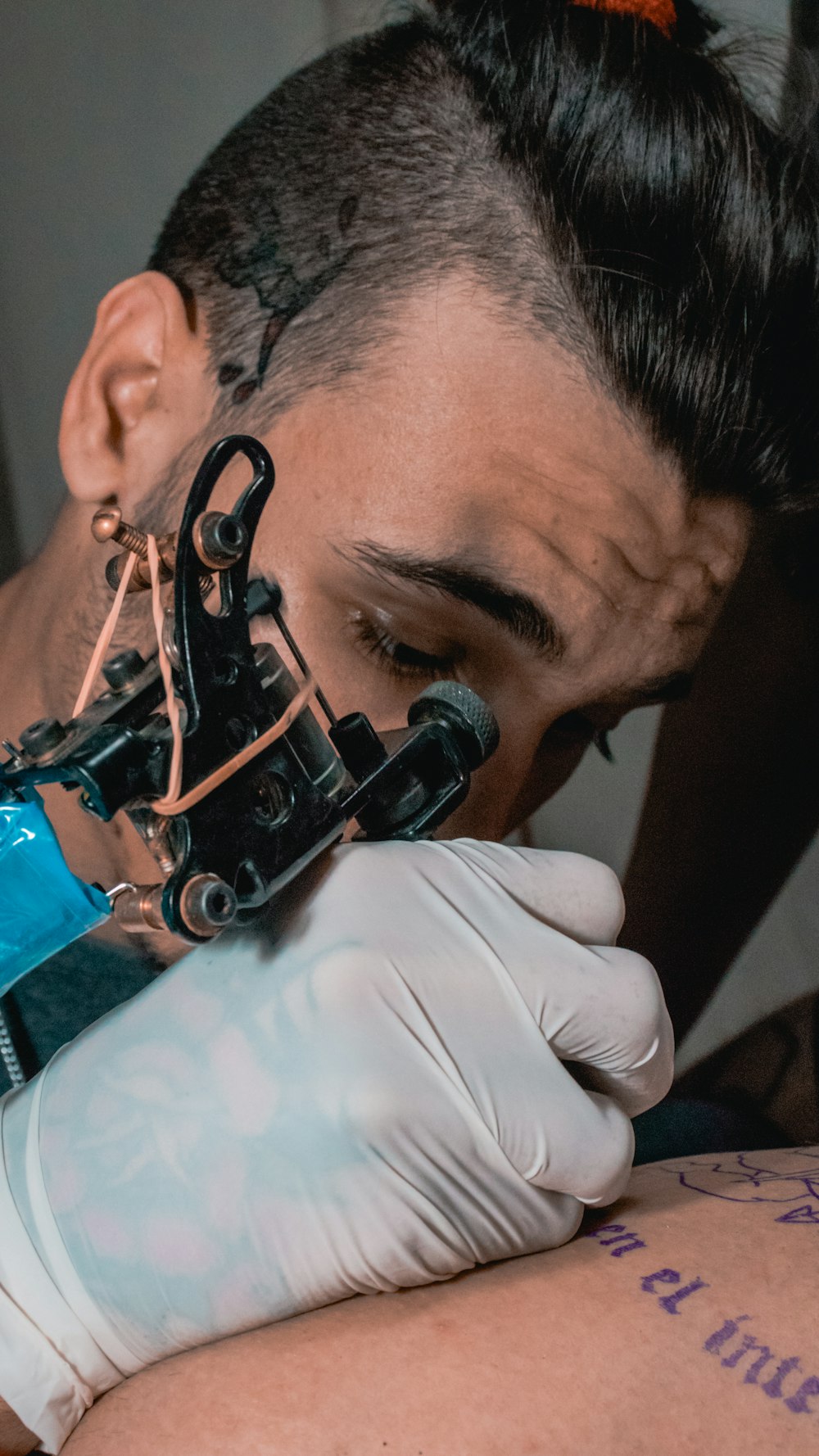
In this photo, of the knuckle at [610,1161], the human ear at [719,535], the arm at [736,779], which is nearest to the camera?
the knuckle at [610,1161]

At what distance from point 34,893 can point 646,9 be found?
37.7 inches

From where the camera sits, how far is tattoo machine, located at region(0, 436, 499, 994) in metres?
0.49

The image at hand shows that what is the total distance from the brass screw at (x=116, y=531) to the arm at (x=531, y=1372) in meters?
0.43

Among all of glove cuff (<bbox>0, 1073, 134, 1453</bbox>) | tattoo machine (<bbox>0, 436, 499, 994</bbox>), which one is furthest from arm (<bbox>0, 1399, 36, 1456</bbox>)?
tattoo machine (<bbox>0, 436, 499, 994</bbox>)

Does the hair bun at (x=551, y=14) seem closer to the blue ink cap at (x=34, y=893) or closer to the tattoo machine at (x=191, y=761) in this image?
the tattoo machine at (x=191, y=761)

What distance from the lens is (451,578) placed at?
2.71 feet

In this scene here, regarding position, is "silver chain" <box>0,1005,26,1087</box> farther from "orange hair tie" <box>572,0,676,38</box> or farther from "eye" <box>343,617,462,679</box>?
"orange hair tie" <box>572,0,676,38</box>

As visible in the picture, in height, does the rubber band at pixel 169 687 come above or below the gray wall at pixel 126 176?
below

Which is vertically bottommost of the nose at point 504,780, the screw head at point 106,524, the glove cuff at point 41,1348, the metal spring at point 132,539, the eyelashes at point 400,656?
the nose at point 504,780

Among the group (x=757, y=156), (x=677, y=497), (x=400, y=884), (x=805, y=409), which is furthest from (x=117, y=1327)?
(x=757, y=156)

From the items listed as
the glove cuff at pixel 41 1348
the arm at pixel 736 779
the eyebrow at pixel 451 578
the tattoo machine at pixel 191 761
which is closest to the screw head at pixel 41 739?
the tattoo machine at pixel 191 761

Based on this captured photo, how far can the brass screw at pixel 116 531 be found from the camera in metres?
0.53

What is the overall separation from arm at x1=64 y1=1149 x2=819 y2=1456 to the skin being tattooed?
72 centimetres

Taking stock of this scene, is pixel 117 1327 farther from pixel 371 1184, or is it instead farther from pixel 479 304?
pixel 479 304
